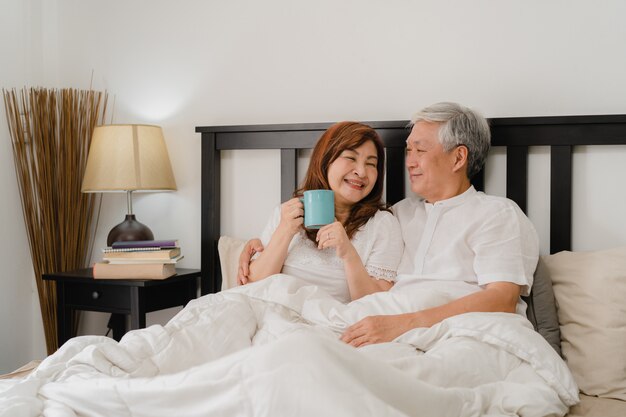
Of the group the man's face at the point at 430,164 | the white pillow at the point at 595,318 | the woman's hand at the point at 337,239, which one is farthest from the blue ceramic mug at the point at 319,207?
the white pillow at the point at 595,318

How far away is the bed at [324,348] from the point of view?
1.11 metres

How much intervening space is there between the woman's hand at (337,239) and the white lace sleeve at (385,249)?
0.12 m

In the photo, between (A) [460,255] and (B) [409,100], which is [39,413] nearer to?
(A) [460,255]

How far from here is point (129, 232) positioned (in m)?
2.56

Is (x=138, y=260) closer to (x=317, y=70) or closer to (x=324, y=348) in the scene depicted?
(x=317, y=70)

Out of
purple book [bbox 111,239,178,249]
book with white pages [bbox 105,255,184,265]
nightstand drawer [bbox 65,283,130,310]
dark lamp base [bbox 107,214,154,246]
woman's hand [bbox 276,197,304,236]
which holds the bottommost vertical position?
nightstand drawer [bbox 65,283,130,310]

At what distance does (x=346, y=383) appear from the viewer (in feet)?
3.55

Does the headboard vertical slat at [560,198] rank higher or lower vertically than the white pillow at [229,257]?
higher

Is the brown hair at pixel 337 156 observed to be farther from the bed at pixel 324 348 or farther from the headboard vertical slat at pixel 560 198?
the headboard vertical slat at pixel 560 198

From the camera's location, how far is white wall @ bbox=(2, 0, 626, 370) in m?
2.11

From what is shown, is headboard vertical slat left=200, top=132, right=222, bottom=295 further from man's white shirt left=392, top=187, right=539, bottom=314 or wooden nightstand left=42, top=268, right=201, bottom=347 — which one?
man's white shirt left=392, top=187, right=539, bottom=314

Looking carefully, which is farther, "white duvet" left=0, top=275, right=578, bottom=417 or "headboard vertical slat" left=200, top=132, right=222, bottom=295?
"headboard vertical slat" left=200, top=132, right=222, bottom=295

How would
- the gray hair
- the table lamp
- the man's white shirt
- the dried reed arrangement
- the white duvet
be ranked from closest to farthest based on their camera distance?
the white duvet
the man's white shirt
the gray hair
the table lamp
the dried reed arrangement

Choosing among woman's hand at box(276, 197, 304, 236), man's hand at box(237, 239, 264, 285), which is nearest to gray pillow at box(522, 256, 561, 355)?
woman's hand at box(276, 197, 304, 236)
